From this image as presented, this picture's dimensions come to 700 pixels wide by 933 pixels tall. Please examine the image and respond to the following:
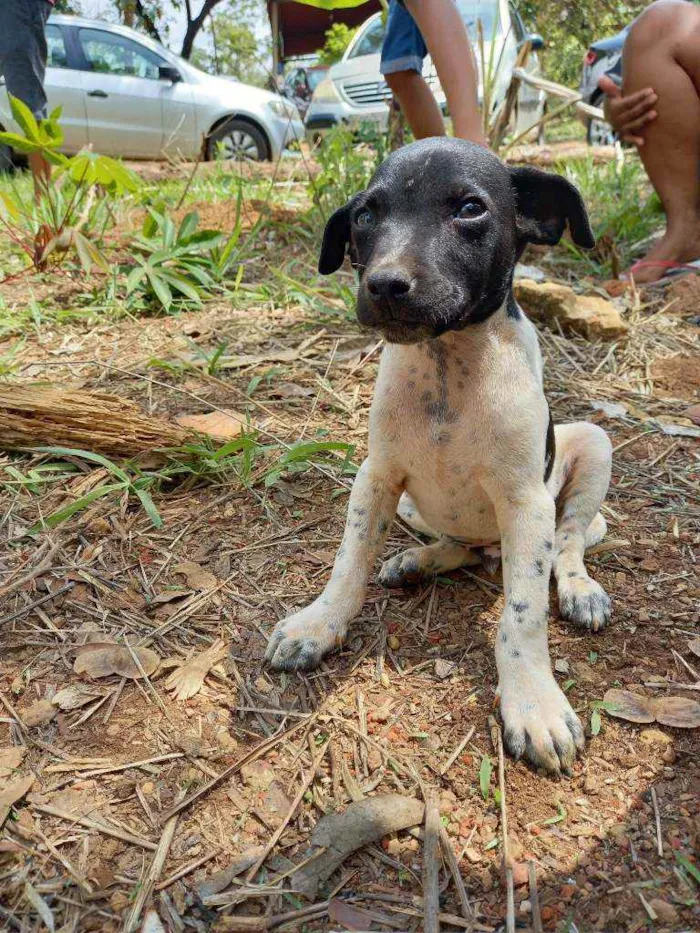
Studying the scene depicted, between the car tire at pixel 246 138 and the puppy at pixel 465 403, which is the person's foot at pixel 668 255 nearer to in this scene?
the puppy at pixel 465 403

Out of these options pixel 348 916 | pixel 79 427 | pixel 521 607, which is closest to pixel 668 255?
pixel 521 607

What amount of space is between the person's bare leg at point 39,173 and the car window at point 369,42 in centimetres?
793

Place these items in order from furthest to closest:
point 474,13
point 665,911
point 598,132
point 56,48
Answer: point 598,132, point 56,48, point 474,13, point 665,911

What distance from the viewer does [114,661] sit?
2.15m

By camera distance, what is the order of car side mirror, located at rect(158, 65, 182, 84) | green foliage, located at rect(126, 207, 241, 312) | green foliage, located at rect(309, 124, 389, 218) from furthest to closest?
car side mirror, located at rect(158, 65, 182, 84) < green foliage, located at rect(309, 124, 389, 218) < green foliage, located at rect(126, 207, 241, 312)

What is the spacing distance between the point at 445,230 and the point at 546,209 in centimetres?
46

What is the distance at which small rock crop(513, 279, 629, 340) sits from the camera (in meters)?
4.20

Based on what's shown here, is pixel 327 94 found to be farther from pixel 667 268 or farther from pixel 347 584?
pixel 347 584

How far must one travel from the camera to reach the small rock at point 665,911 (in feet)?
4.75

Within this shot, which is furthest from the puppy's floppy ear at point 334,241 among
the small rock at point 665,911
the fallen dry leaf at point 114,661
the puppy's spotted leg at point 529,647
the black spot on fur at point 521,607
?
the small rock at point 665,911

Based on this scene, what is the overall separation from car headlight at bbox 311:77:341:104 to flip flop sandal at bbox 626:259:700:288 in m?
7.55

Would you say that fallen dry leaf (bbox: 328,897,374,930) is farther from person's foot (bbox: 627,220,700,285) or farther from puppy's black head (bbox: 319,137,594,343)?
person's foot (bbox: 627,220,700,285)

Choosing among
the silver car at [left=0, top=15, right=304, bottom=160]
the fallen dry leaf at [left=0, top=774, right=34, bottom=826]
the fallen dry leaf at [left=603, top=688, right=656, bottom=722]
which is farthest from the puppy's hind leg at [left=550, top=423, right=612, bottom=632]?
the silver car at [left=0, top=15, right=304, bottom=160]

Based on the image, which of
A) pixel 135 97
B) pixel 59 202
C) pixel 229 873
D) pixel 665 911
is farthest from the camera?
pixel 135 97
